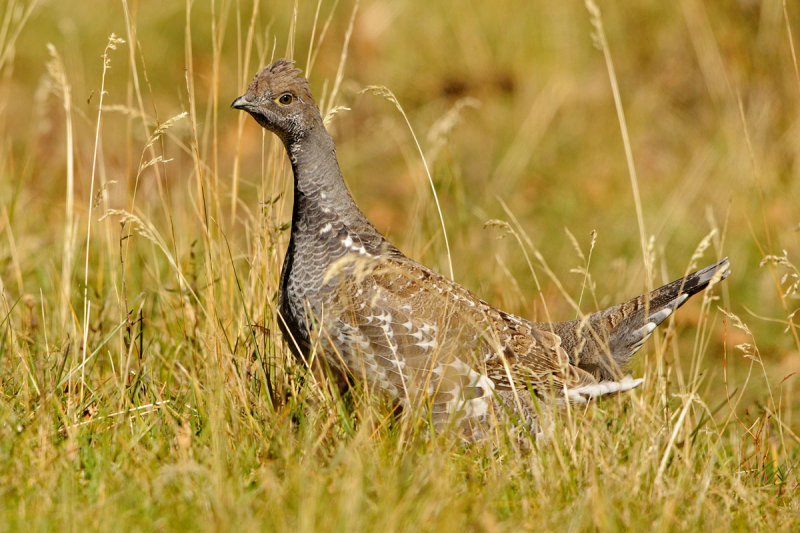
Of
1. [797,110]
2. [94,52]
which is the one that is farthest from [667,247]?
[94,52]

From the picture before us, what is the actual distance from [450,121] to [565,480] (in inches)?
106

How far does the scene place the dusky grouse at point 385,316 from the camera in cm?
446

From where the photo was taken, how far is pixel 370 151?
9.84 metres

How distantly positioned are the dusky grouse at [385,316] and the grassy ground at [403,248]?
0.55 feet

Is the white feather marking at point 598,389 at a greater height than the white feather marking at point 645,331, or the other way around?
the white feather marking at point 645,331

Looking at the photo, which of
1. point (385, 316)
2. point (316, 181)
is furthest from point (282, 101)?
point (385, 316)

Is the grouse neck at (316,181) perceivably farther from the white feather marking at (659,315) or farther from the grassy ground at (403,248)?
the white feather marking at (659,315)

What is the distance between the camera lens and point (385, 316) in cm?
454

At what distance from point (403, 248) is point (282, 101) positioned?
1.54 metres

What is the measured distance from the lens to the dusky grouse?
4457 mm

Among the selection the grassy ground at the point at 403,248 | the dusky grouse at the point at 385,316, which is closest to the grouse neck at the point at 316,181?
the dusky grouse at the point at 385,316

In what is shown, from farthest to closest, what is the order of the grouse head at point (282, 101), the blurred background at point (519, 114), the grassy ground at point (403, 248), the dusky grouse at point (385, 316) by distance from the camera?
the blurred background at point (519, 114)
the grouse head at point (282, 101)
the dusky grouse at point (385, 316)
the grassy ground at point (403, 248)

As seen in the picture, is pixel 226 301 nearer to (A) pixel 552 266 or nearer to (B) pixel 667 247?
(A) pixel 552 266

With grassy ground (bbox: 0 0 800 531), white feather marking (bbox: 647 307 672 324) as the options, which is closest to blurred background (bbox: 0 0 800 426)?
grassy ground (bbox: 0 0 800 531)
